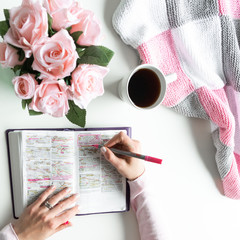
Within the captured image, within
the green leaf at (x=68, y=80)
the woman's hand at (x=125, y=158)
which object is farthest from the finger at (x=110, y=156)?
the green leaf at (x=68, y=80)

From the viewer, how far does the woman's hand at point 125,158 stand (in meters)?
0.63

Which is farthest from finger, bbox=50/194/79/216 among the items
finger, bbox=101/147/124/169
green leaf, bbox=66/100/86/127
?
green leaf, bbox=66/100/86/127

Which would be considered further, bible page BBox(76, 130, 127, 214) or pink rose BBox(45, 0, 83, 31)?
bible page BBox(76, 130, 127, 214)

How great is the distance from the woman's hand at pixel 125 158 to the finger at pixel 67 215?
0.14 meters

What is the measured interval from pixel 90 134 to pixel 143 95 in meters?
0.16

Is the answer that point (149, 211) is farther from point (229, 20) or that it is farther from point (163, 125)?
point (229, 20)

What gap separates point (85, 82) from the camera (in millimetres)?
423

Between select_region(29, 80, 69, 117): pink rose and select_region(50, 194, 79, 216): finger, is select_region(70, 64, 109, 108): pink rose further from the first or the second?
select_region(50, 194, 79, 216): finger

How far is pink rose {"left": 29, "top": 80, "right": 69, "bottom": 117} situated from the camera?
1.37 feet

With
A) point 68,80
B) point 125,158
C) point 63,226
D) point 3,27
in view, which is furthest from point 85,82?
point 63,226

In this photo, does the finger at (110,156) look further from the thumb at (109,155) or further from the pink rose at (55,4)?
the pink rose at (55,4)

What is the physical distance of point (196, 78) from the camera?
705 millimetres

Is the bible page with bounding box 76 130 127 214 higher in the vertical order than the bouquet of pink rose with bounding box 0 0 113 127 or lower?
lower

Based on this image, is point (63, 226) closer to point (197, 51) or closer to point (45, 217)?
point (45, 217)
